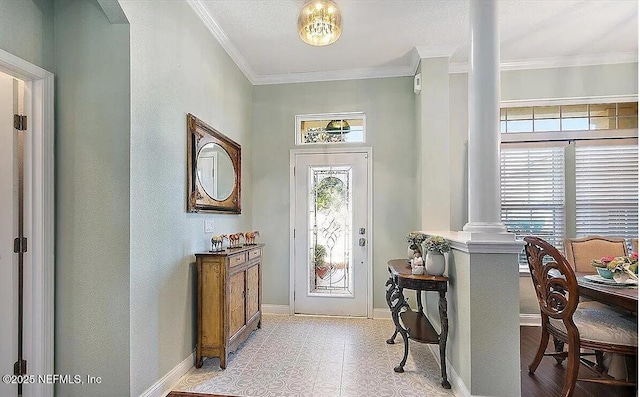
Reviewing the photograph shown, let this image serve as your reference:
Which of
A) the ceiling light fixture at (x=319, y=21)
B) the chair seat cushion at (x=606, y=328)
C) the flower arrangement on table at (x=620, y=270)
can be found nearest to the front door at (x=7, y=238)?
the ceiling light fixture at (x=319, y=21)

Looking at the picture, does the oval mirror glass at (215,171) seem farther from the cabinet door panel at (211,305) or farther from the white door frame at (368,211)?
the white door frame at (368,211)

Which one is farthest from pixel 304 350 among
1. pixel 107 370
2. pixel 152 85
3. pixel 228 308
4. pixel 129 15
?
pixel 129 15

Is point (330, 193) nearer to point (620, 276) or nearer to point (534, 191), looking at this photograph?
point (534, 191)

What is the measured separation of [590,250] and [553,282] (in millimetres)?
1228

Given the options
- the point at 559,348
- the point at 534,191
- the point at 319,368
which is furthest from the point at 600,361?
the point at 319,368

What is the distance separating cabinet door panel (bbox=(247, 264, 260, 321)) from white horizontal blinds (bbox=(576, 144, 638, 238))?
361 cm

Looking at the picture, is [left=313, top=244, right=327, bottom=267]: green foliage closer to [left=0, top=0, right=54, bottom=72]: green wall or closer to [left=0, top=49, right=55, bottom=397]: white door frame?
[left=0, top=49, right=55, bottom=397]: white door frame

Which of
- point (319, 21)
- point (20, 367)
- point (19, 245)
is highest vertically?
point (319, 21)

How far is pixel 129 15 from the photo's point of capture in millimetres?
2102

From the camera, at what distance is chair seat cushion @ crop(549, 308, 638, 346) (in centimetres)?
214

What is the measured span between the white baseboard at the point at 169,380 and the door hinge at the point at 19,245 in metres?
1.16

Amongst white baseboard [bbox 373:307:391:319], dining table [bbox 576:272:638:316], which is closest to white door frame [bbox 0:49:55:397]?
white baseboard [bbox 373:307:391:319]

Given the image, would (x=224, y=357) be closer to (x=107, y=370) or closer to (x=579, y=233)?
(x=107, y=370)

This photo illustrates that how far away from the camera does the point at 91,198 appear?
7.04 ft
